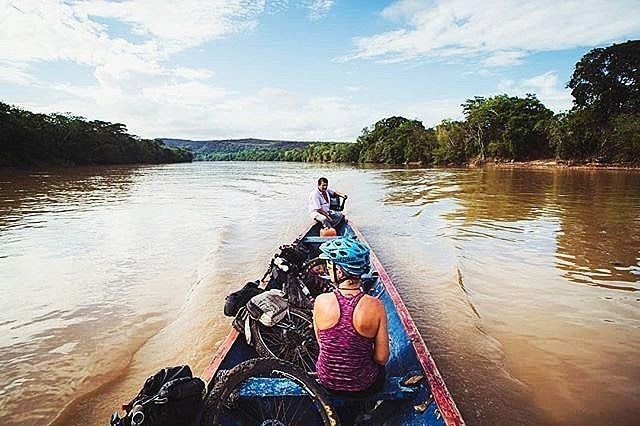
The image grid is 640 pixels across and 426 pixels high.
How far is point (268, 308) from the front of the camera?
344 centimetres

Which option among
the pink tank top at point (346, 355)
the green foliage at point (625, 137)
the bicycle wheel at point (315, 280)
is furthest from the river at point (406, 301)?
the green foliage at point (625, 137)

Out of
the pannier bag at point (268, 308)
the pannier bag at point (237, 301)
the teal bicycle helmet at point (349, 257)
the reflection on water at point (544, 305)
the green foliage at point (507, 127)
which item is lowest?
the reflection on water at point (544, 305)

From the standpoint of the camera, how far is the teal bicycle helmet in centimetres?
225

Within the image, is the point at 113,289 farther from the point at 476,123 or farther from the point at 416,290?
the point at 476,123

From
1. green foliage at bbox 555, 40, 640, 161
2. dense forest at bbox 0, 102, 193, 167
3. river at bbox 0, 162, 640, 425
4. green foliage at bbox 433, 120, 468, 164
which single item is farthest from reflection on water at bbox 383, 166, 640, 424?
green foliage at bbox 433, 120, 468, 164

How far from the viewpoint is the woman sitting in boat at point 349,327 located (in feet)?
7.47

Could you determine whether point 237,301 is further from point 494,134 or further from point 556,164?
point 494,134

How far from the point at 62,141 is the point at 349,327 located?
5858 centimetres

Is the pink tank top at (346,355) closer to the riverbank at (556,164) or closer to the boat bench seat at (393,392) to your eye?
the boat bench seat at (393,392)

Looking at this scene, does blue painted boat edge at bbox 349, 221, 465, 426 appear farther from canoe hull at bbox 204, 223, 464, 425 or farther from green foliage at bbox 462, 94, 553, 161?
green foliage at bbox 462, 94, 553, 161

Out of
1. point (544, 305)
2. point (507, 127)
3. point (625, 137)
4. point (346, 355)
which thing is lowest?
point (544, 305)

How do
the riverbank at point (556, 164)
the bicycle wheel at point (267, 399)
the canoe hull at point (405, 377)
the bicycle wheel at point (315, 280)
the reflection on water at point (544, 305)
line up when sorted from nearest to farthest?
the bicycle wheel at point (267, 399) → the canoe hull at point (405, 377) → the reflection on water at point (544, 305) → the bicycle wheel at point (315, 280) → the riverbank at point (556, 164)

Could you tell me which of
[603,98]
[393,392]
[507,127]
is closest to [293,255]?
[393,392]

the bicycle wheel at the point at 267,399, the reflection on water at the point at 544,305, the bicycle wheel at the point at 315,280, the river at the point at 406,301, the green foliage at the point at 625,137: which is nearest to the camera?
the bicycle wheel at the point at 267,399
